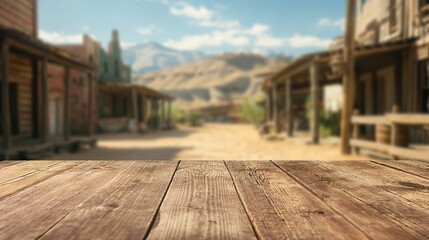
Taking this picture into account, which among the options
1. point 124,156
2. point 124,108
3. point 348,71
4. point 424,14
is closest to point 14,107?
point 124,156

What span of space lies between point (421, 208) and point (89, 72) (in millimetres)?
12688

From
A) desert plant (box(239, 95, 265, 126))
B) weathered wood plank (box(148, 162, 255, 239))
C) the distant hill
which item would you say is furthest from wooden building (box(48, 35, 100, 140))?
the distant hill

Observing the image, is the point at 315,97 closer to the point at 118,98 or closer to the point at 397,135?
the point at 397,135

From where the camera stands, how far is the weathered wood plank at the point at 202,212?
3.46 feet

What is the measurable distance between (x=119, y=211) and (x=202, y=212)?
27 centimetres

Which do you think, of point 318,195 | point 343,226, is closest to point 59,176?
point 318,195

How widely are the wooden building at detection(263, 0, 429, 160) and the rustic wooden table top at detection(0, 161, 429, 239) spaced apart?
5.35 meters

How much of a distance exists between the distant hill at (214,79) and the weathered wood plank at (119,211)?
61.4m

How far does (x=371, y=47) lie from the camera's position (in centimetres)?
983

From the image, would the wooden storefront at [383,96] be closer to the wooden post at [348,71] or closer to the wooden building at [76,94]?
the wooden post at [348,71]

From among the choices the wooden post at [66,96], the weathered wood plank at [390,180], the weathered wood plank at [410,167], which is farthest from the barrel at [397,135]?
the wooden post at [66,96]

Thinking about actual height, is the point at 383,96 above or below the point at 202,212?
above

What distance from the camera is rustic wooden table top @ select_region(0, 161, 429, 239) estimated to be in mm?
1080

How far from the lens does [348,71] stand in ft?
31.1
